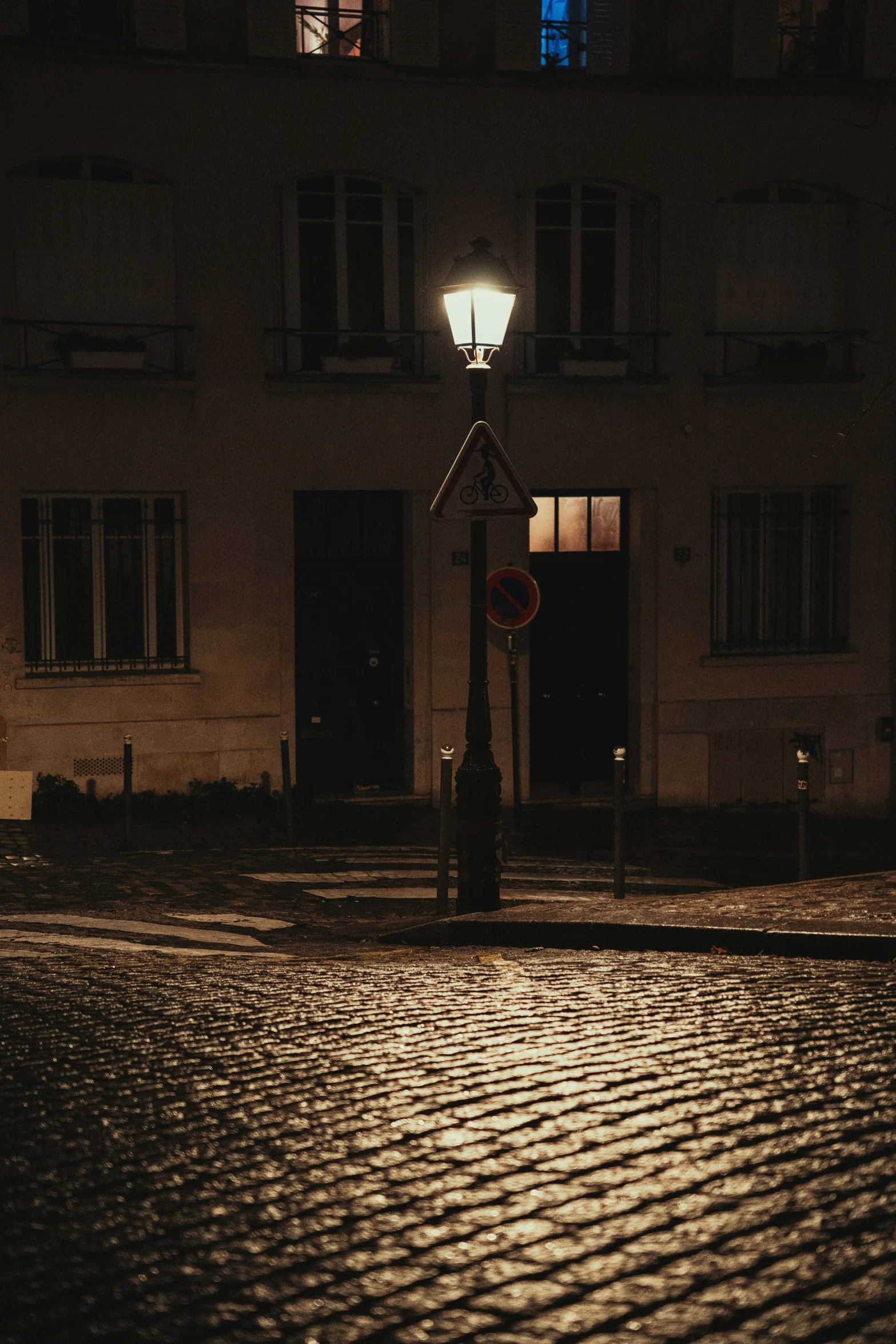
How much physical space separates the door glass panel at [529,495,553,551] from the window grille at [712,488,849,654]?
194 cm

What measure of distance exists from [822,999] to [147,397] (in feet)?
36.9

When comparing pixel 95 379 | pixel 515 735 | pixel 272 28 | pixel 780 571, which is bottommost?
pixel 515 735

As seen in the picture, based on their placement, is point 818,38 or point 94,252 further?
point 818,38

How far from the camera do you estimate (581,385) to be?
1680 cm

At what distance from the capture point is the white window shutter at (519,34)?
1617cm

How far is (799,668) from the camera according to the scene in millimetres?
17453

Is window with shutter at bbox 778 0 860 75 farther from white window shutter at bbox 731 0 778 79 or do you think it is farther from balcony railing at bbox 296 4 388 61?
balcony railing at bbox 296 4 388 61

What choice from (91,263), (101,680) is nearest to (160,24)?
(91,263)

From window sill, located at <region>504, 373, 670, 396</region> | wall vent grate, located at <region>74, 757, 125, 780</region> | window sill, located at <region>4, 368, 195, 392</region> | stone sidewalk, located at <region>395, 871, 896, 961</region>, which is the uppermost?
window sill, located at <region>504, 373, 670, 396</region>

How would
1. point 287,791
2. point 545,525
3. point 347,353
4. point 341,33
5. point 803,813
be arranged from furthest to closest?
point 545,525, point 347,353, point 341,33, point 287,791, point 803,813

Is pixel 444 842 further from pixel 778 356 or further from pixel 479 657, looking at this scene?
pixel 778 356

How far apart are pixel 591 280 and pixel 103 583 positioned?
6505mm

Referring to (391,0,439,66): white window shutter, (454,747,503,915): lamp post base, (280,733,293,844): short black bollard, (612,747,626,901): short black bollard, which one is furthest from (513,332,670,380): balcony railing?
(454,747,503,915): lamp post base

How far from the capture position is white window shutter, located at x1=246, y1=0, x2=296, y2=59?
609 inches
